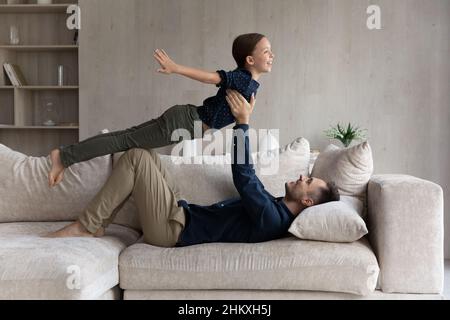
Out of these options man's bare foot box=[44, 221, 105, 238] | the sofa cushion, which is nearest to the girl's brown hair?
the sofa cushion

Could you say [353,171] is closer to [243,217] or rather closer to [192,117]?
[243,217]

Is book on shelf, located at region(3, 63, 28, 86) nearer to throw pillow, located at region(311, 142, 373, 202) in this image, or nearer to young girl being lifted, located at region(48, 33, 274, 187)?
young girl being lifted, located at region(48, 33, 274, 187)

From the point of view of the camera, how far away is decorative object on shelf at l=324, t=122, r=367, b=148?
4848mm

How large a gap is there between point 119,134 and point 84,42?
2.48 metres

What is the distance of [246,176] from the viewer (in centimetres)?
274

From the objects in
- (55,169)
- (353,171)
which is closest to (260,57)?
(353,171)

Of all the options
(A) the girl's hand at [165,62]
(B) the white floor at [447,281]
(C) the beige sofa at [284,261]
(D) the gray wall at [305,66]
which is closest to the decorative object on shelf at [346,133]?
(D) the gray wall at [305,66]

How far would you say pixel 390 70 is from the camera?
4992mm

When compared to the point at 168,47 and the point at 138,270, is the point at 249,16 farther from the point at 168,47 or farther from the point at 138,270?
the point at 138,270

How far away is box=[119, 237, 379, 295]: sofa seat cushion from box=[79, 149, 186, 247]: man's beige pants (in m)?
0.20

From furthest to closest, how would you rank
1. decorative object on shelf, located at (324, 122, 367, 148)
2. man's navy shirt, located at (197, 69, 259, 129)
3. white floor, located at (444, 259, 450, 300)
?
decorative object on shelf, located at (324, 122, 367, 148)
white floor, located at (444, 259, 450, 300)
man's navy shirt, located at (197, 69, 259, 129)

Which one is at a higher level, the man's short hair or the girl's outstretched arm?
the girl's outstretched arm

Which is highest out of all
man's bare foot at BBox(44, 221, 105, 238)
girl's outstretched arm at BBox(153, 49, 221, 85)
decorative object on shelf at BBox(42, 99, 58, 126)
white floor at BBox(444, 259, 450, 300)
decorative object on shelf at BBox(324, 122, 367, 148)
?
girl's outstretched arm at BBox(153, 49, 221, 85)

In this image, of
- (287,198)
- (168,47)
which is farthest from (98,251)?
(168,47)
